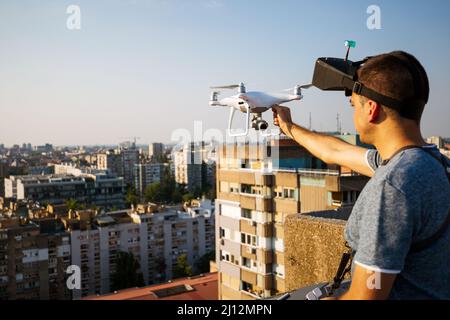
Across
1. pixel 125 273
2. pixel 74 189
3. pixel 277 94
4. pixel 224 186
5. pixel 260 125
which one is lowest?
pixel 125 273

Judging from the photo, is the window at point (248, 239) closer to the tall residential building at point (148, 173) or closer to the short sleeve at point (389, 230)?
the short sleeve at point (389, 230)

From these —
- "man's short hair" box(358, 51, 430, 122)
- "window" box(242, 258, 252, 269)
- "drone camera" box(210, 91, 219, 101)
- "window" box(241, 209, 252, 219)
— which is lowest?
"window" box(242, 258, 252, 269)

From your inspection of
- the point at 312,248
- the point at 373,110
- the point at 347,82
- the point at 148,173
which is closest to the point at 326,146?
the point at 347,82

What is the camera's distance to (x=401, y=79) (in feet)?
3.03

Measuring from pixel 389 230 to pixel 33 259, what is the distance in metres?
24.5

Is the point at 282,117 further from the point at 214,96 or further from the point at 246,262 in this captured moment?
the point at 246,262

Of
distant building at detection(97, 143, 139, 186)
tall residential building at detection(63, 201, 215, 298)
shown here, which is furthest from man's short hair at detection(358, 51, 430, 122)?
distant building at detection(97, 143, 139, 186)

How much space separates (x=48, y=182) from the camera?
45.9m

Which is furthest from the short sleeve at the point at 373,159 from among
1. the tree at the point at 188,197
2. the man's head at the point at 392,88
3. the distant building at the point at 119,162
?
the distant building at the point at 119,162

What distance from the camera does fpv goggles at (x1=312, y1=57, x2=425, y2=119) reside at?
0.94 meters

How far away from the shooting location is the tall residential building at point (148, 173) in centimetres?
5434

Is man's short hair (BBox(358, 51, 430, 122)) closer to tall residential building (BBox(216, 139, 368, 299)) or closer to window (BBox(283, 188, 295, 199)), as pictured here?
tall residential building (BBox(216, 139, 368, 299))

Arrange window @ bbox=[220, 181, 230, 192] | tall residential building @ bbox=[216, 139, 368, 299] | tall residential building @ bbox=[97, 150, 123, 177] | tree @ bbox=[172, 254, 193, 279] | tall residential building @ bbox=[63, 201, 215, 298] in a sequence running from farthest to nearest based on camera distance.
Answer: tall residential building @ bbox=[97, 150, 123, 177], tree @ bbox=[172, 254, 193, 279], tall residential building @ bbox=[63, 201, 215, 298], window @ bbox=[220, 181, 230, 192], tall residential building @ bbox=[216, 139, 368, 299]
